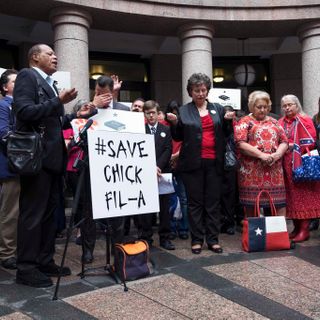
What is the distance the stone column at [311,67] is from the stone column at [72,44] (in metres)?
4.46

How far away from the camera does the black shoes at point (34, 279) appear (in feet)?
13.6

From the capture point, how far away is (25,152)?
4004mm

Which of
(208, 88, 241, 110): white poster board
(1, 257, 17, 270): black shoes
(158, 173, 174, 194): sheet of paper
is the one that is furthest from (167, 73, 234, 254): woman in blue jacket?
(208, 88, 241, 110): white poster board

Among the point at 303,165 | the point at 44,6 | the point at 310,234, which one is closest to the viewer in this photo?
the point at 303,165

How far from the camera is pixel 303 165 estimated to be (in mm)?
5664

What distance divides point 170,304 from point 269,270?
1318 mm

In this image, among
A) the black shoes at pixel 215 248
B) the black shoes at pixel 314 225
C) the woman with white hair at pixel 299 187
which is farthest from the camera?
the black shoes at pixel 314 225

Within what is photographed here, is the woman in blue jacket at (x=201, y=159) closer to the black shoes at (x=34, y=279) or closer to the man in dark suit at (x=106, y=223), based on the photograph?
the man in dark suit at (x=106, y=223)

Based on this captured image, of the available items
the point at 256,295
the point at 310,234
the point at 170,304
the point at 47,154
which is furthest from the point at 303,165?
the point at 47,154

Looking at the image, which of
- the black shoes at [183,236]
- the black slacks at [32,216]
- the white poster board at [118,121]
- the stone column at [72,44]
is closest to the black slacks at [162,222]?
the black shoes at [183,236]

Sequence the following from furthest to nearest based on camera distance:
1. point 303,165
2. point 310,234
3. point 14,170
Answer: point 310,234 → point 303,165 → point 14,170

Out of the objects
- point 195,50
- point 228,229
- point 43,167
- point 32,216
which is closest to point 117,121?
point 43,167

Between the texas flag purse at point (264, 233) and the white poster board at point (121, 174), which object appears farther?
the texas flag purse at point (264, 233)

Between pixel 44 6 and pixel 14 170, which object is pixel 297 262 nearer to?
pixel 14 170
